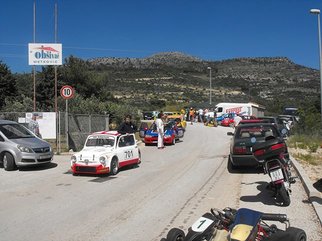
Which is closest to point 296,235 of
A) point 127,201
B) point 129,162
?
point 127,201

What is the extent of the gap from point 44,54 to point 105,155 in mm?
11088

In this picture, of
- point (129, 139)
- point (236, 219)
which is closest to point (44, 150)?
point (129, 139)

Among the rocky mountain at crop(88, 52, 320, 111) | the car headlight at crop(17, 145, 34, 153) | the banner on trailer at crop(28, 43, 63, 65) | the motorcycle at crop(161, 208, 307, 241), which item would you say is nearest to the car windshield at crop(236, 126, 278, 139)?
the car headlight at crop(17, 145, 34, 153)

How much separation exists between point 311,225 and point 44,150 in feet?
34.1

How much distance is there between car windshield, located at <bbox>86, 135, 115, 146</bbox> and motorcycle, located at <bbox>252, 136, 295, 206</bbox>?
6.39 metres

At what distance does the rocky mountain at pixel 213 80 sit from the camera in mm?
87375

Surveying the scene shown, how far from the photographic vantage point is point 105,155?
1349 centimetres

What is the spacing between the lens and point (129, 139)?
50.6ft

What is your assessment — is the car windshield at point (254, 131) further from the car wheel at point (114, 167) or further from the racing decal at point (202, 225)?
the racing decal at point (202, 225)

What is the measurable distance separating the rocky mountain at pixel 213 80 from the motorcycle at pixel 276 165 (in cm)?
6560

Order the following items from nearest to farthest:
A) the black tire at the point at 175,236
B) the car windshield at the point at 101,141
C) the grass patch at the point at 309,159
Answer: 1. the black tire at the point at 175,236
2. the car windshield at the point at 101,141
3. the grass patch at the point at 309,159

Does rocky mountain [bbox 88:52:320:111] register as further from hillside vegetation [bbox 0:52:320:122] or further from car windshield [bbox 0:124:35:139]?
car windshield [bbox 0:124:35:139]

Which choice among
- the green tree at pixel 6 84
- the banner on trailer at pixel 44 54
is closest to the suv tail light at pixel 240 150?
the banner on trailer at pixel 44 54

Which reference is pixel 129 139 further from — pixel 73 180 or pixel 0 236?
pixel 0 236
